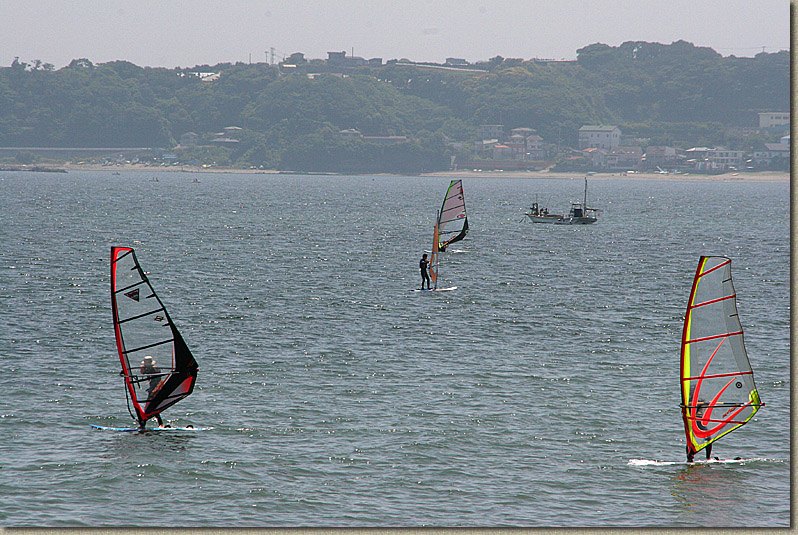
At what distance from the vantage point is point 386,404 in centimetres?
3019

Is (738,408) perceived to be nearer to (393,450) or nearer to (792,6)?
(393,450)

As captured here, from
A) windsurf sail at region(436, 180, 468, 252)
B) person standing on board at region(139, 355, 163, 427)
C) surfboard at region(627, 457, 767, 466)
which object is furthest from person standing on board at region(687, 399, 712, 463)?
windsurf sail at region(436, 180, 468, 252)

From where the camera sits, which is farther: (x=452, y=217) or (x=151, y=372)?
(x=452, y=217)

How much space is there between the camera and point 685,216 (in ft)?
481

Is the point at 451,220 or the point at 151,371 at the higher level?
the point at 451,220

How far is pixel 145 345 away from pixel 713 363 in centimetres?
1519

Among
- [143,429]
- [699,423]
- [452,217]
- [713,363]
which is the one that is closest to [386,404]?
[143,429]

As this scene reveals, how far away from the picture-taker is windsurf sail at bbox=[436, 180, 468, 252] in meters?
57.2

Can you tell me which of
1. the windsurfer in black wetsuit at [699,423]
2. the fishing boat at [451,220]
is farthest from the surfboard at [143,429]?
the fishing boat at [451,220]

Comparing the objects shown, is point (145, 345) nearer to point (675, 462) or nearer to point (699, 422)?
point (675, 462)

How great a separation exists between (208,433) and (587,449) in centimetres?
1081

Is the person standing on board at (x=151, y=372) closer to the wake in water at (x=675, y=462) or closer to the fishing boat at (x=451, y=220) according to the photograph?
the wake in water at (x=675, y=462)

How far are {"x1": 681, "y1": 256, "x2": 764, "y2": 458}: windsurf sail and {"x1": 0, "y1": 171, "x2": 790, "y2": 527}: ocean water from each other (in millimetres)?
1442

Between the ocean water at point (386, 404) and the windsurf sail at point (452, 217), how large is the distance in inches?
135
